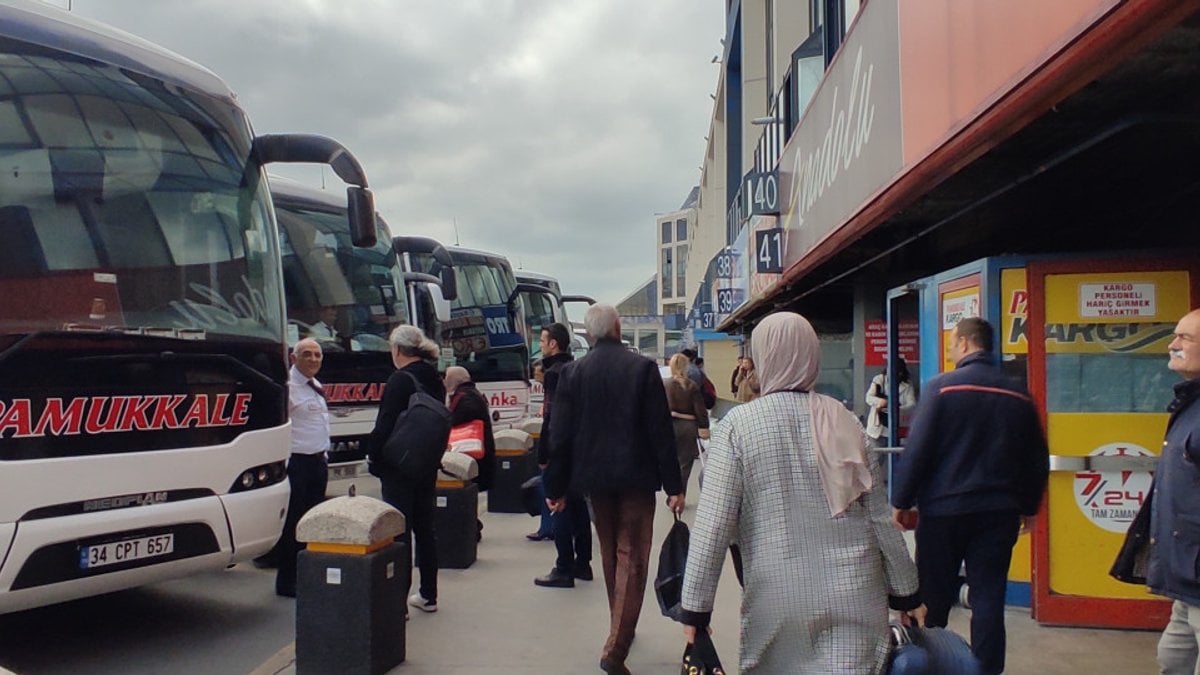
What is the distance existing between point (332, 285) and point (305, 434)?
3891mm

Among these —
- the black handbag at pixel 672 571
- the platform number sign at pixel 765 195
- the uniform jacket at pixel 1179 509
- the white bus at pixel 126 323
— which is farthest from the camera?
the platform number sign at pixel 765 195

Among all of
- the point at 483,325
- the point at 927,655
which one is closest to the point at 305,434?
the point at 927,655

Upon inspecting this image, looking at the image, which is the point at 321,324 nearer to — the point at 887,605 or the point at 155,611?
the point at 155,611

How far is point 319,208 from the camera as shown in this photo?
10539 millimetres

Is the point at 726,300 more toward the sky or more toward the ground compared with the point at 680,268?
more toward the ground

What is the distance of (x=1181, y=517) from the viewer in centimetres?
345

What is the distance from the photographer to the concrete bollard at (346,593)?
16.4 feet

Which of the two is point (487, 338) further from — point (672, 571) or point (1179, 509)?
point (1179, 509)

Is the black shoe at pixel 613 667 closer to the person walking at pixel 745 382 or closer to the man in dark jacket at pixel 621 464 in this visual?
the man in dark jacket at pixel 621 464

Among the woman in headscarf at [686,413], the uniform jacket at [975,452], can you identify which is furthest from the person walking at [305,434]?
the uniform jacket at [975,452]

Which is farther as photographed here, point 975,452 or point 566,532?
point 566,532

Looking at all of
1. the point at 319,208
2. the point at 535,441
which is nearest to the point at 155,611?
the point at 319,208

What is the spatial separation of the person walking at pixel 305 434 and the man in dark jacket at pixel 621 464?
7.67ft

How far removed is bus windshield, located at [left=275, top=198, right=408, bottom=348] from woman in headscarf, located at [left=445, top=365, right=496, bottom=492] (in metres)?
2.75
